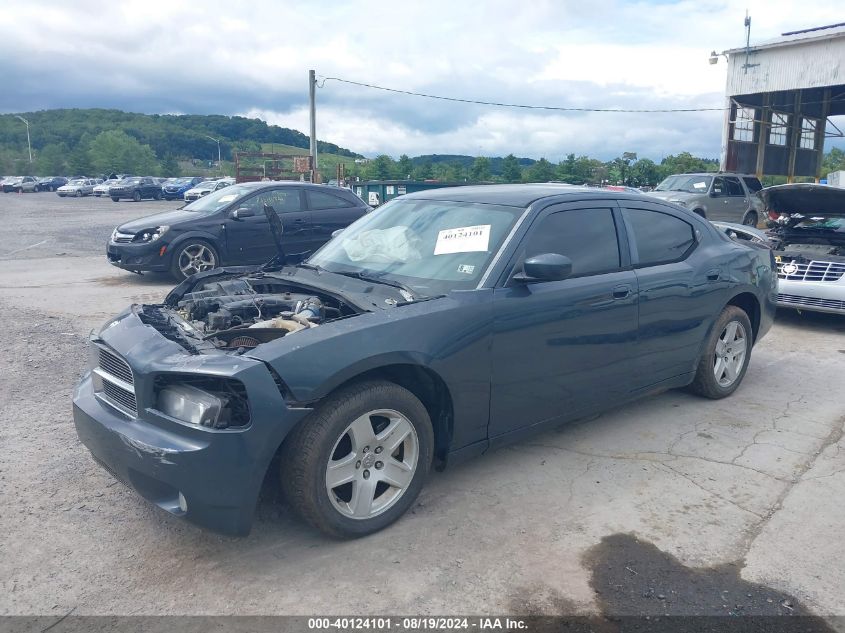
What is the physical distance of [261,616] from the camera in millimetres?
2814

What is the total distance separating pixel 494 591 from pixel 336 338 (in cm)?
128

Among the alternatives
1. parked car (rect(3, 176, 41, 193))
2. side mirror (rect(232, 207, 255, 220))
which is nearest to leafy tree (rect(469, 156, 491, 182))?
side mirror (rect(232, 207, 255, 220))

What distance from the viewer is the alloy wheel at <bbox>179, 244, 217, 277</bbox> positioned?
34.0 feet

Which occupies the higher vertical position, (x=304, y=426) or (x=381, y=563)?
(x=304, y=426)

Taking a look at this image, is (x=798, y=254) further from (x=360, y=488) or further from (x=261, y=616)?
Result: (x=261, y=616)

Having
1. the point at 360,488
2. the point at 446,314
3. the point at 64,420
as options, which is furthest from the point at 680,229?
the point at 64,420

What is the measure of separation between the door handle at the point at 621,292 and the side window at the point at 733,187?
1593 cm

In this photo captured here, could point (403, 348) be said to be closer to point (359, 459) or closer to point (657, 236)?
point (359, 459)

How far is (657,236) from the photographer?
197 inches

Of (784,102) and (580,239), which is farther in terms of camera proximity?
(784,102)

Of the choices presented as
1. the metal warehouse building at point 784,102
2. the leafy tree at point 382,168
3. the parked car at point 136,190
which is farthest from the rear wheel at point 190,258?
the leafy tree at point 382,168

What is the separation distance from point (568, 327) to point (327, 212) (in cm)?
753

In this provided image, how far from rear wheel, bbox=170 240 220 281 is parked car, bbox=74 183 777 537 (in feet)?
19.1

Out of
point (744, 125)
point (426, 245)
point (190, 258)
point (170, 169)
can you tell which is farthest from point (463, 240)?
point (170, 169)
